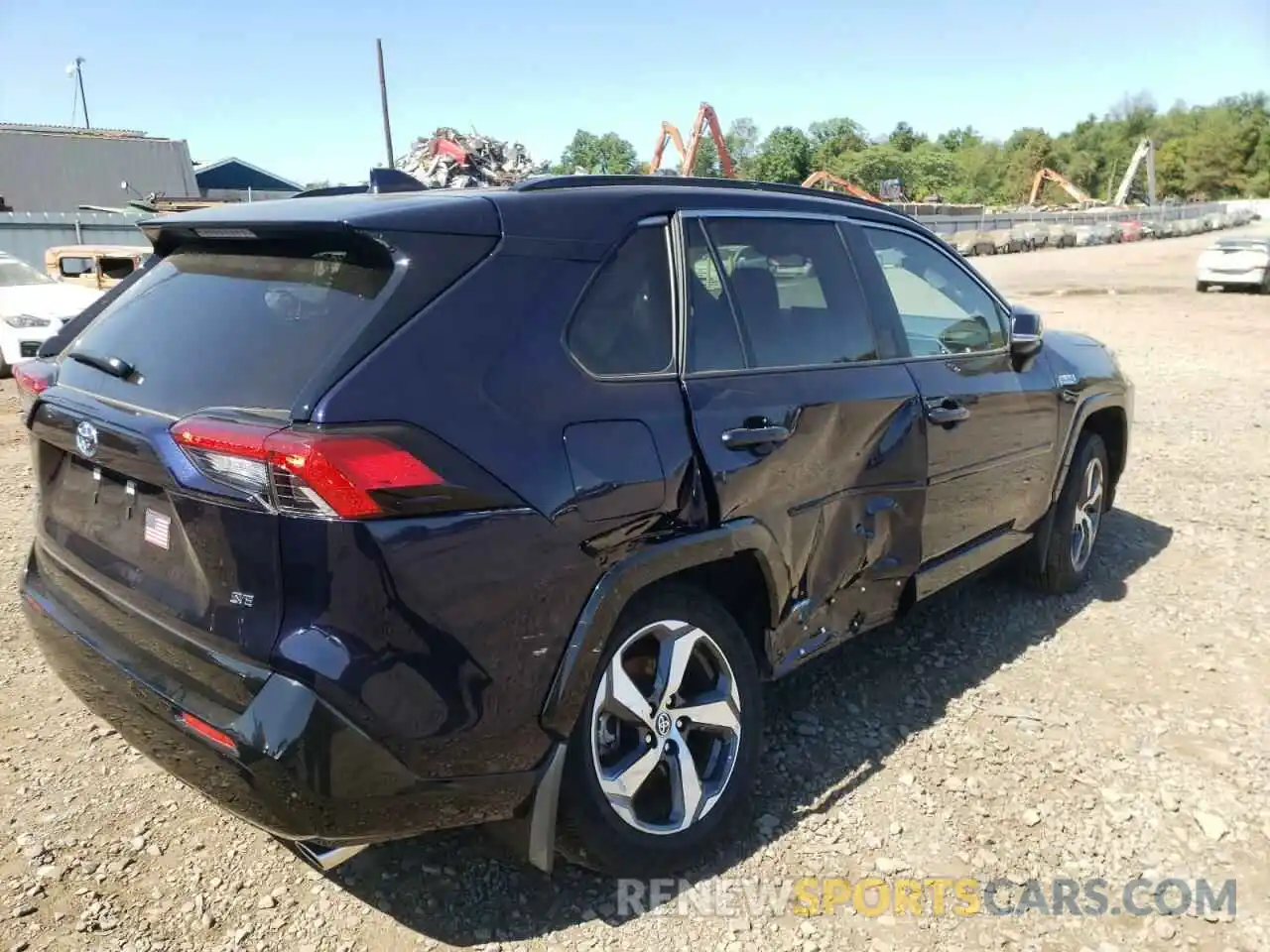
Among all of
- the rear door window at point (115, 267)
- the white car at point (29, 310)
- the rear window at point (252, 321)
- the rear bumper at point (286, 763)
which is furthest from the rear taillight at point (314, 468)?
the rear door window at point (115, 267)

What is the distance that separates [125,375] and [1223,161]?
125073 mm

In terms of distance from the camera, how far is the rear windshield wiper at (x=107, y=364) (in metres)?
2.51

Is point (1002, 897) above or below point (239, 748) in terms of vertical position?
below

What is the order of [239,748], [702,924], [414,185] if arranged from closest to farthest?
[239,748], [702,924], [414,185]

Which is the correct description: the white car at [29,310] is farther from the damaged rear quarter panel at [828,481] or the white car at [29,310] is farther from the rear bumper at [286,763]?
the damaged rear quarter panel at [828,481]

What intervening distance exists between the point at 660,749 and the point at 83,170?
44.1 metres

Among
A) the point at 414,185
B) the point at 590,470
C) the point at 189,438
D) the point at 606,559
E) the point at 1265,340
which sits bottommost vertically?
the point at 1265,340

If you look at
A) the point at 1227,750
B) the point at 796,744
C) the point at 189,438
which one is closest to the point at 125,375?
the point at 189,438

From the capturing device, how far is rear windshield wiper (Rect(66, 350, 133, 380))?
2.51 m

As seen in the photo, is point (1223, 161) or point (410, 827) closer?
point (410, 827)

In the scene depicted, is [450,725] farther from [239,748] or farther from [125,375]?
[125,375]

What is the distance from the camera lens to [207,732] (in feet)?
7.00

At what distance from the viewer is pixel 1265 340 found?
15.1 meters

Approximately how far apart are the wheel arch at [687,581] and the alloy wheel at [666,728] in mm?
132
